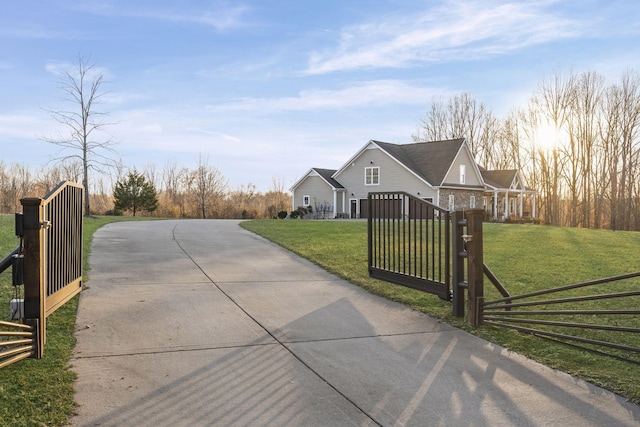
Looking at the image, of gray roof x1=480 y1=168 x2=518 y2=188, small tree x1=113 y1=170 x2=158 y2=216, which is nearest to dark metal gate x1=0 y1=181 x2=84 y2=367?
small tree x1=113 y1=170 x2=158 y2=216

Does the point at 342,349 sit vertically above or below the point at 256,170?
below

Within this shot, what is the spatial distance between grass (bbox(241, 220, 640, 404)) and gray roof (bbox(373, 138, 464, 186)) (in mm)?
18377

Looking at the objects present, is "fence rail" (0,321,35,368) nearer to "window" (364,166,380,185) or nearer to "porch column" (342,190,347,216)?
"window" (364,166,380,185)

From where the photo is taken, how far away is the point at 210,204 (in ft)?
146

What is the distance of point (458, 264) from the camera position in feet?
18.7

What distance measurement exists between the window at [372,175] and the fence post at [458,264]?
1179 inches

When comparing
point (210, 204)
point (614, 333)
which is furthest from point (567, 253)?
point (210, 204)

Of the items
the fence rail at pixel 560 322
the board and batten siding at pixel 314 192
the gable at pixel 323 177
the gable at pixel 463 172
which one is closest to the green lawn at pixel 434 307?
the fence rail at pixel 560 322

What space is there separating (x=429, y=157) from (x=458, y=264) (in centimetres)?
3148

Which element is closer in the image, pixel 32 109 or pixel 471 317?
pixel 471 317

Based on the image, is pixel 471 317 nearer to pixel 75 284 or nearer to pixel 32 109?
pixel 75 284

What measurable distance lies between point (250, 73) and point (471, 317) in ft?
44.8

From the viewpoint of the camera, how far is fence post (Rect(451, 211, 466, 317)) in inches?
222

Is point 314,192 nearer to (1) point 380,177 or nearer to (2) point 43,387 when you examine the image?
(1) point 380,177
